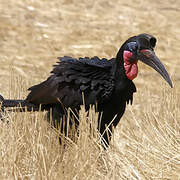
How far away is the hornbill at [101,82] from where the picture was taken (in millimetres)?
3721

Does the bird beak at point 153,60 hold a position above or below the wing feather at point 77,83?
above

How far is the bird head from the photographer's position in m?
3.73

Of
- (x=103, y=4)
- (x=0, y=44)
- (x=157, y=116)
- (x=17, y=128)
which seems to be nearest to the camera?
(x=17, y=128)

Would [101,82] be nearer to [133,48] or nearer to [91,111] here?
[133,48]

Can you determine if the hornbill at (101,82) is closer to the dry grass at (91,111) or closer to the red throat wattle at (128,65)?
the red throat wattle at (128,65)

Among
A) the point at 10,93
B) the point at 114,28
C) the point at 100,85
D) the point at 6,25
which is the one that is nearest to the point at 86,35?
the point at 114,28

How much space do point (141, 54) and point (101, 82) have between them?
1.12 ft

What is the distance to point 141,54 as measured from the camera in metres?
3.76

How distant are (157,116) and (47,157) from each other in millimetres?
1353

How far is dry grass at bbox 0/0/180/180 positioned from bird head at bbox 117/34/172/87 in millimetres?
358

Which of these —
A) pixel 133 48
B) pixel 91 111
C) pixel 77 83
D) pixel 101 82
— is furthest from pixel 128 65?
pixel 91 111

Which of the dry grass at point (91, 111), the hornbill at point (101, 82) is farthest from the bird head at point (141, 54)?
the dry grass at point (91, 111)

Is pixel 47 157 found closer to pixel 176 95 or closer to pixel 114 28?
pixel 176 95

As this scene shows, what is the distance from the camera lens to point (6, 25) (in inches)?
308
